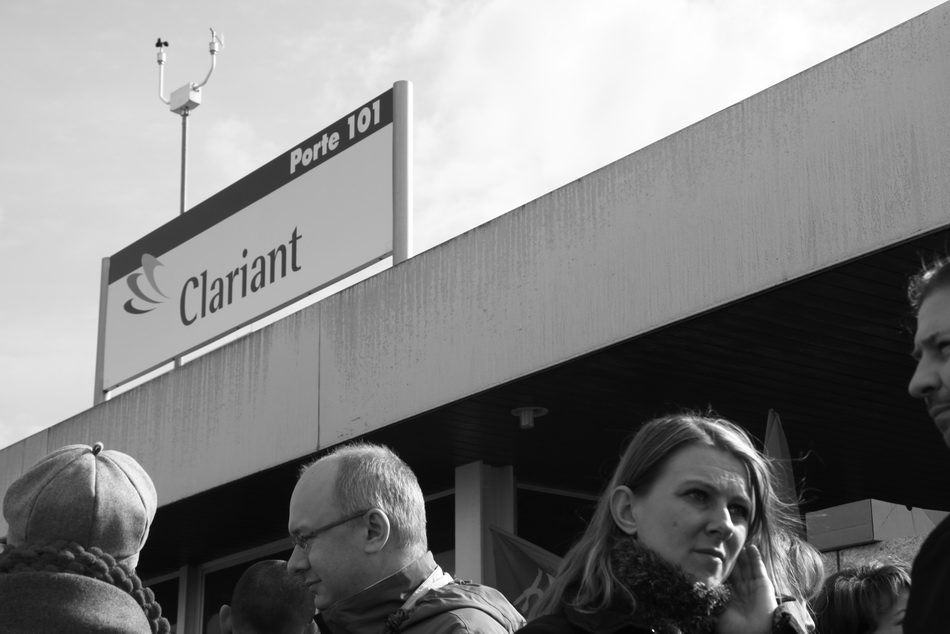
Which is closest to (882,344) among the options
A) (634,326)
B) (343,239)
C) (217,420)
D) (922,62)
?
(634,326)

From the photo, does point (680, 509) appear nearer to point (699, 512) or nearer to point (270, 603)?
point (699, 512)

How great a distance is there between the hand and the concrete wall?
344cm

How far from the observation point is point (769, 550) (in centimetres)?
324

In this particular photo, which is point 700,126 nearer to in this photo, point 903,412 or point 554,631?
point 903,412

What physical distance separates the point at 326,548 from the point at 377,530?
15 centimetres

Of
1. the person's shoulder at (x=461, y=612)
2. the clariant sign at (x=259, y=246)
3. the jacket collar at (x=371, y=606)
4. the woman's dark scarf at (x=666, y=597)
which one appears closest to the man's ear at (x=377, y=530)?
the jacket collar at (x=371, y=606)

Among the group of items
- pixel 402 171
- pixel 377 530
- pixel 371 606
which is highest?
pixel 402 171

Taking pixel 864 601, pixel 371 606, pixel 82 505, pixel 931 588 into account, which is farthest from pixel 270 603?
pixel 931 588

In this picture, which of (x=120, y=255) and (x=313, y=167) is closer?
(x=313, y=167)

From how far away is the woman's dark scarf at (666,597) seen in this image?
2.94 m

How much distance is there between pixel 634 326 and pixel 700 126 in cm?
110

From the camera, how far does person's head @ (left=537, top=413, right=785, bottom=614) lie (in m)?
3.06

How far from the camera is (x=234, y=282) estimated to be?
38.5 ft

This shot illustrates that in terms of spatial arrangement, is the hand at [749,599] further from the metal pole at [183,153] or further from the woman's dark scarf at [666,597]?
the metal pole at [183,153]
